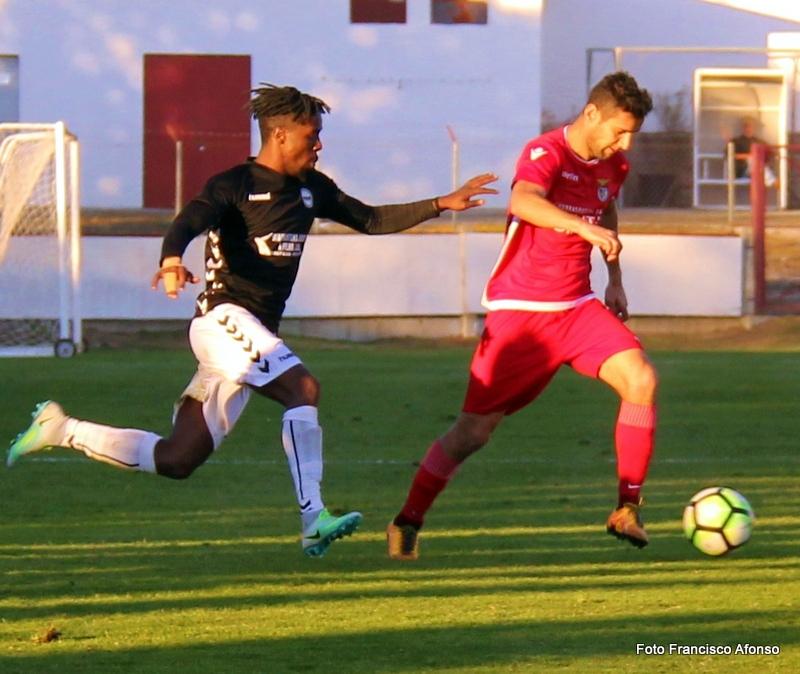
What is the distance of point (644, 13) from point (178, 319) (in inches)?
652

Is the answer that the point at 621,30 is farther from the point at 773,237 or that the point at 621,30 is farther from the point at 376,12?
the point at 773,237

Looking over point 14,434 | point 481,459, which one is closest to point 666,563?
point 481,459

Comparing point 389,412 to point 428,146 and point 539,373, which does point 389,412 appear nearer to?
point 539,373

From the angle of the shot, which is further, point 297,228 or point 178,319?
point 178,319

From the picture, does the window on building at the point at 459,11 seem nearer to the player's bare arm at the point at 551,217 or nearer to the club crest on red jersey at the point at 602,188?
the club crest on red jersey at the point at 602,188

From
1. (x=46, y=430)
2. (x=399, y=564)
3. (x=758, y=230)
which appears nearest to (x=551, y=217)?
(x=399, y=564)

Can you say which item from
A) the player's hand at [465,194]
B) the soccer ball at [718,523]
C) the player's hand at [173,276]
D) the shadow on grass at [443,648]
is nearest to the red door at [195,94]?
the player's hand at [465,194]

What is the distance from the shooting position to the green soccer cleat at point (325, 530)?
6.56m

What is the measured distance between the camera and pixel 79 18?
31.7 metres

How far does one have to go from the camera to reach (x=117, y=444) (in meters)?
7.53

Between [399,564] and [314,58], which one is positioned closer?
[399,564]

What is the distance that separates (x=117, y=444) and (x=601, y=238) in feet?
7.74

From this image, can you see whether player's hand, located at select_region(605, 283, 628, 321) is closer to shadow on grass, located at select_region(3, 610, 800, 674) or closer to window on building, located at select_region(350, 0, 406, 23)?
shadow on grass, located at select_region(3, 610, 800, 674)

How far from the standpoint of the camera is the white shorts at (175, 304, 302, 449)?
6988mm
